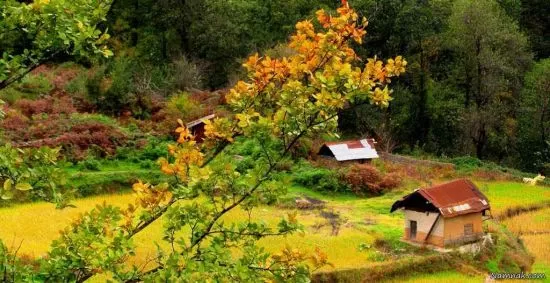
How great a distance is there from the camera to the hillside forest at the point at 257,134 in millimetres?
5504

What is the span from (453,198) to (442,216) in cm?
135

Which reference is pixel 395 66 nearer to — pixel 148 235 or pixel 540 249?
pixel 148 235

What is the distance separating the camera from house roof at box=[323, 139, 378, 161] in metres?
31.5

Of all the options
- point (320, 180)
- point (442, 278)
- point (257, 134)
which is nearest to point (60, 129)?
point (320, 180)

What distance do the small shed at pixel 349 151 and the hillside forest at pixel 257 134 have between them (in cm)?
44

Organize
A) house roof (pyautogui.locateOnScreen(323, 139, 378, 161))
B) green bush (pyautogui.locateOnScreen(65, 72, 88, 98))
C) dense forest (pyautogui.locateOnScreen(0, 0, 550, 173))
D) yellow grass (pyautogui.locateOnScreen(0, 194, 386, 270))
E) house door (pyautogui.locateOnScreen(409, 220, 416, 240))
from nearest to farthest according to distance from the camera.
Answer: yellow grass (pyautogui.locateOnScreen(0, 194, 386, 270)) → house door (pyautogui.locateOnScreen(409, 220, 416, 240)) → house roof (pyautogui.locateOnScreen(323, 139, 378, 161)) → green bush (pyautogui.locateOnScreen(65, 72, 88, 98)) → dense forest (pyautogui.locateOnScreen(0, 0, 550, 173))

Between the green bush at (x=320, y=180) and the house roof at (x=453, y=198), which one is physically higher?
the house roof at (x=453, y=198)

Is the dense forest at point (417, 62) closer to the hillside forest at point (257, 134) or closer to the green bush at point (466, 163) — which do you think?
the hillside forest at point (257, 134)

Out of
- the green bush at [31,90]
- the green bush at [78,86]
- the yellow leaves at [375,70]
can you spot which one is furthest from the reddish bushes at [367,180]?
the yellow leaves at [375,70]

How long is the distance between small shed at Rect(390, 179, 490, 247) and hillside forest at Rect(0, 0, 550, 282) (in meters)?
0.71

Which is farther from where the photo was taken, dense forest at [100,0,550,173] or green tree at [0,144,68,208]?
dense forest at [100,0,550,173]

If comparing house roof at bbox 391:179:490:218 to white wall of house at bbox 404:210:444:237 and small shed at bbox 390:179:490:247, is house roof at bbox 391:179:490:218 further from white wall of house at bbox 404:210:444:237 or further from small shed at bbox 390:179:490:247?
white wall of house at bbox 404:210:444:237

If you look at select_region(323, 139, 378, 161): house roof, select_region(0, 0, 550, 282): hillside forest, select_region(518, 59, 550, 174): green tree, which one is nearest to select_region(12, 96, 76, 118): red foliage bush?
select_region(0, 0, 550, 282): hillside forest

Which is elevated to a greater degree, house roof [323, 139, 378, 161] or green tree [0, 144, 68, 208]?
green tree [0, 144, 68, 208]
